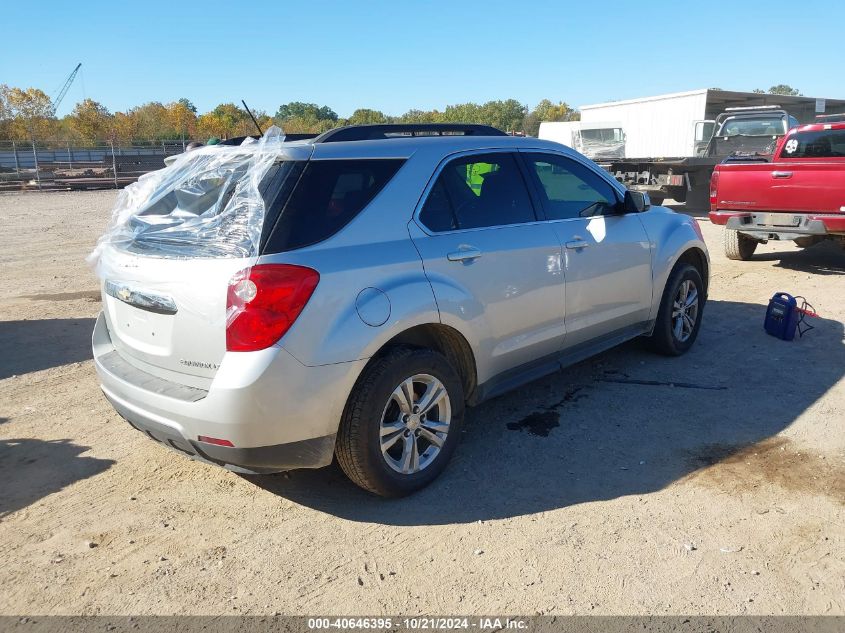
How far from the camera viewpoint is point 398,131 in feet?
13.1

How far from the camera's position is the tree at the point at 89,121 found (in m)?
53.9

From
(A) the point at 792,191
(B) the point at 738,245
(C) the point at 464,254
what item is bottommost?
(B) the point at 738,245

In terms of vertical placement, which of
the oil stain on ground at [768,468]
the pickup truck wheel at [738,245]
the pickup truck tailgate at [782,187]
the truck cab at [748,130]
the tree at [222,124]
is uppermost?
the tree at [222,124]

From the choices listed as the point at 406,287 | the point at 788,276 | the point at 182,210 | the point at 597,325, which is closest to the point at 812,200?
the point at 788,276

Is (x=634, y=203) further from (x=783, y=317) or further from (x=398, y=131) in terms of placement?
(x=783, y=317)

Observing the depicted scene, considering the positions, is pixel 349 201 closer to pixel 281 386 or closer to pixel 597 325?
pixel 281 386

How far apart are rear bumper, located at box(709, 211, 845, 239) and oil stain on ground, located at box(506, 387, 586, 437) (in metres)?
5.56

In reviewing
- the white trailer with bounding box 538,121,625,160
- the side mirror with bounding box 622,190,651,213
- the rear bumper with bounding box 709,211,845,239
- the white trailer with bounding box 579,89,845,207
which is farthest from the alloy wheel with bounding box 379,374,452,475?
the white trailer with bounding box 538,121,625,160

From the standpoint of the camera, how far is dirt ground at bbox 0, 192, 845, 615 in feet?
9.12

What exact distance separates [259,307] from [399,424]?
3.20 feet

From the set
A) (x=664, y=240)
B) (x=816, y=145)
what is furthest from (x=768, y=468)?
(x=816, y=145)

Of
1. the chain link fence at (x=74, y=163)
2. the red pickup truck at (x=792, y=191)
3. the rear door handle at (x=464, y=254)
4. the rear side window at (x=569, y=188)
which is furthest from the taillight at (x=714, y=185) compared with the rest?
the chain link fence at (x=74, y=163)

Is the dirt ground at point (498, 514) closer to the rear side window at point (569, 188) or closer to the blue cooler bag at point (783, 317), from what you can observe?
the blue cooler bag at point (783, 317)

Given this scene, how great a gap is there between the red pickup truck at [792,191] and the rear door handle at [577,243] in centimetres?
551
